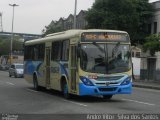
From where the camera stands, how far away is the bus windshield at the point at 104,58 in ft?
67.3

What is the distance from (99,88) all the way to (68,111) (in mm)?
3834

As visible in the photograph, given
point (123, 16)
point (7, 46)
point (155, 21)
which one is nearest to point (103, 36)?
point (123, 16)

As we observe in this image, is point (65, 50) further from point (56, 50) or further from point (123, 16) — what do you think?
point (123, 16)

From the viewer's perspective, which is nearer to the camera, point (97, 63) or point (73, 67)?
point (97, 63)

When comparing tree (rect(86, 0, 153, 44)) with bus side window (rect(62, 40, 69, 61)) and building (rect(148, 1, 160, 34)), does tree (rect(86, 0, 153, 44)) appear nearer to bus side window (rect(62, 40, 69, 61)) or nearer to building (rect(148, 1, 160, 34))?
building (rect(148, 1, 160, 34))

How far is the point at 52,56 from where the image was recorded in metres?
24.6

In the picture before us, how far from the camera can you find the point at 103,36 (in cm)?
2105

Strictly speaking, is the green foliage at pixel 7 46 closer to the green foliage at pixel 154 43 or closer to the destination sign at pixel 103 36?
the green foliage at pixel 154 43

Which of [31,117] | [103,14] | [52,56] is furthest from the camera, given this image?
[103,14]

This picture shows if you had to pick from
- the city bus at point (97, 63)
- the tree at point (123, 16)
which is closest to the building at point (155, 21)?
the tree at point (123, 16)

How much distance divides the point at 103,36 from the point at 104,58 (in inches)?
39.3

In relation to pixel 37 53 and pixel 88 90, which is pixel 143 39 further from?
pixel 88 90

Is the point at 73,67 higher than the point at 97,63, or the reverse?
the point at 97,63

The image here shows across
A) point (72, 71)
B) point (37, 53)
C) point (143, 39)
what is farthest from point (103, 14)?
point (72, 71)
